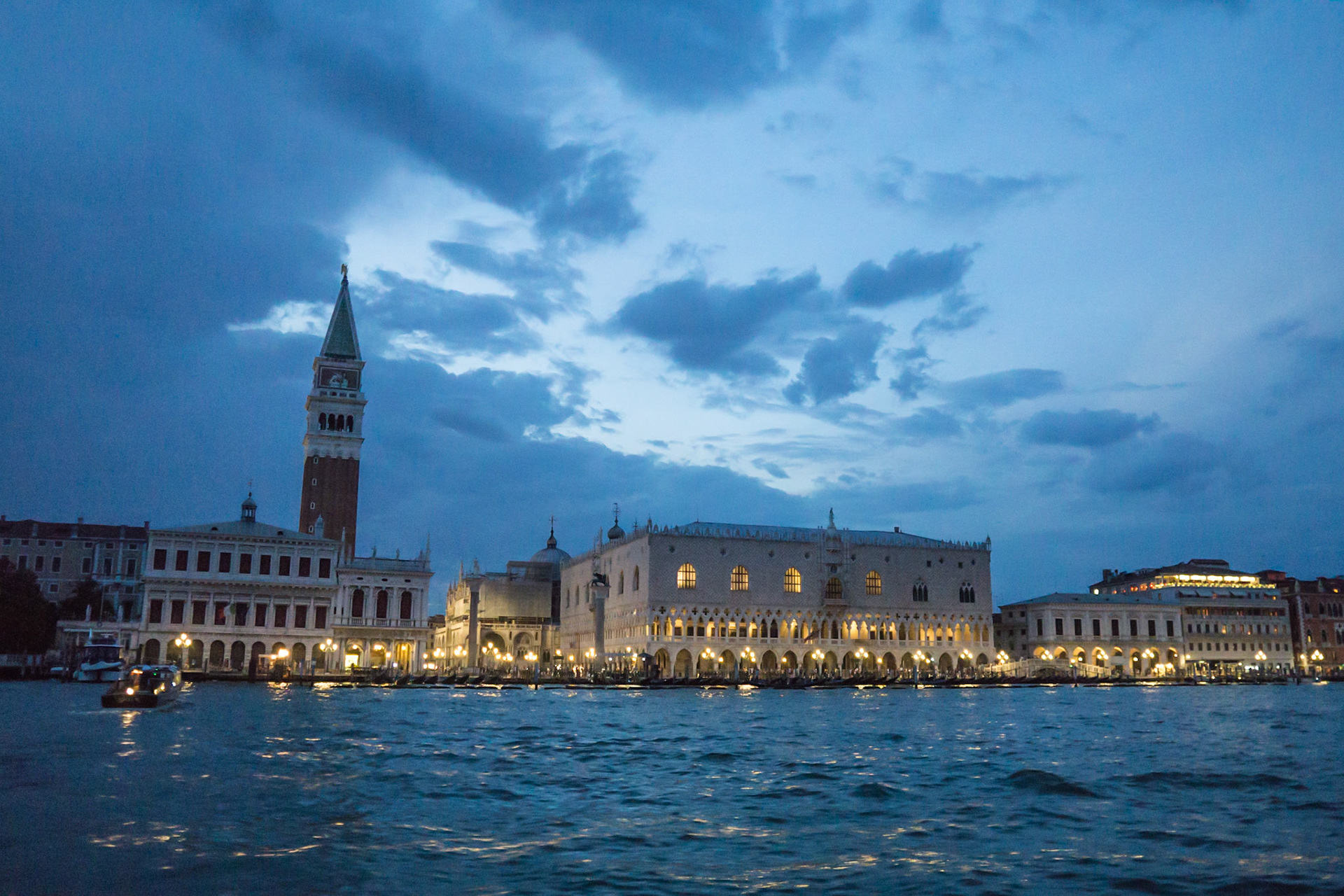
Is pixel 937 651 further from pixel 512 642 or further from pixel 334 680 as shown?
pixel 334 680

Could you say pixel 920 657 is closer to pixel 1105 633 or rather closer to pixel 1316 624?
pixel 1105 633

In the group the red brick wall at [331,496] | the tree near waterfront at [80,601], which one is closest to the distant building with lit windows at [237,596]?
the tree near waterfront at [80,601]

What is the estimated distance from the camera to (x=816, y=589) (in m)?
95.4

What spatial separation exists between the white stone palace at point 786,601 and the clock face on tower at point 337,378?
26.9 m

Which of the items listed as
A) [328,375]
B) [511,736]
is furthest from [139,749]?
[328,375]

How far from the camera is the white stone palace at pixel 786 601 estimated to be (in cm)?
9125

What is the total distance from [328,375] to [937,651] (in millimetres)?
57606

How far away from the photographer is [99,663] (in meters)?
60.4

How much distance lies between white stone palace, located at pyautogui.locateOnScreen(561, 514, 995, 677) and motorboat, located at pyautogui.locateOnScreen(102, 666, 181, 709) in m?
49.2

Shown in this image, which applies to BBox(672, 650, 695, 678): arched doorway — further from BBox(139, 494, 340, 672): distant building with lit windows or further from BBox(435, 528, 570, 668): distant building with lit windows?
BBox(139, 494, 340, 672): distant building with lit windows

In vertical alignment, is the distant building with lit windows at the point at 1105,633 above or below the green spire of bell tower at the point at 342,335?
→ below

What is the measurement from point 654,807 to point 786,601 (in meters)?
77.8

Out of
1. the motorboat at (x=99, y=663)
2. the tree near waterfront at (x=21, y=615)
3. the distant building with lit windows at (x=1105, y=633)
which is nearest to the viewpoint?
the motorboat at (x=99, y=663)

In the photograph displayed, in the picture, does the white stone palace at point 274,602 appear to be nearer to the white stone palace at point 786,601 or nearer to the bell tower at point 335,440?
the bell tower at point 335,440
